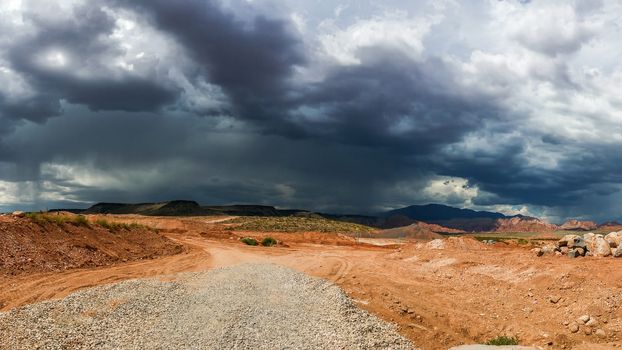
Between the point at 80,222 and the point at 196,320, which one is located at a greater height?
the point at 80,222

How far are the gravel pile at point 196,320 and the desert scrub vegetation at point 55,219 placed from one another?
13.6 metres

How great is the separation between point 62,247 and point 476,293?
88.5 ft

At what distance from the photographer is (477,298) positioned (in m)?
24.3

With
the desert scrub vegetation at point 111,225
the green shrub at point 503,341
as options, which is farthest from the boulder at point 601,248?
the desert scrub vegetation at point 111,225

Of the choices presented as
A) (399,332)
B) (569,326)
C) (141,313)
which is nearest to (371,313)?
(399,332)

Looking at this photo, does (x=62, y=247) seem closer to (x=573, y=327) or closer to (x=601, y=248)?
(x=573, y=327)

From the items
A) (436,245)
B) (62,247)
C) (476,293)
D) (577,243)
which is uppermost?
(577,243)

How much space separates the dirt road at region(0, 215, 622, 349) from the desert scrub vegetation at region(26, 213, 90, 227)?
24.1 feet

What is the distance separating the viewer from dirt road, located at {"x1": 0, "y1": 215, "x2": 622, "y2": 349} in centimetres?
1934

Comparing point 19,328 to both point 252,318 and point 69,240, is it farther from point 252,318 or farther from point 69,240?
point 69,240

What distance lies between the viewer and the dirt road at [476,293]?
63.5ft

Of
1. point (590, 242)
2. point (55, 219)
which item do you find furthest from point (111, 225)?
point (590, 242)

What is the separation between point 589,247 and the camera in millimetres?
31406

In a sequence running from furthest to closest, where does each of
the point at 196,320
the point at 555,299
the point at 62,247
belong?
the point at 62,247 → the point at 555,299 → the point at 196,320
